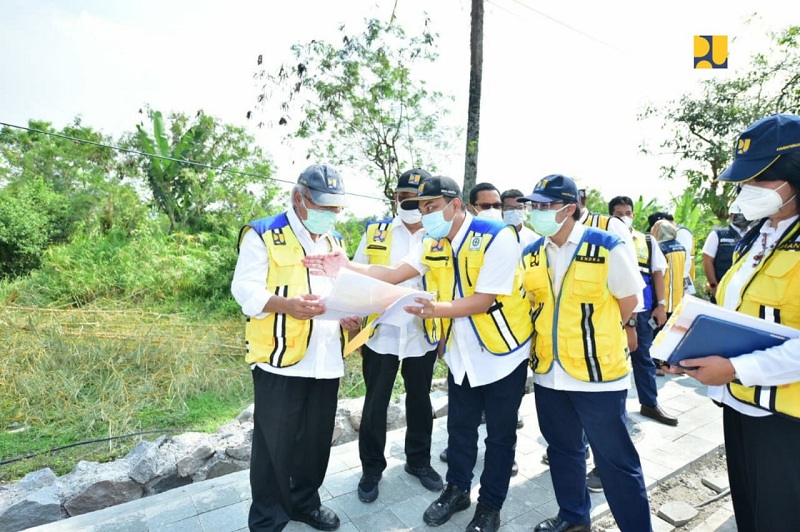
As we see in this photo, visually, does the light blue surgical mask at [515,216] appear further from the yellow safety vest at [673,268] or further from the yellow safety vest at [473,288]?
the yellow safety vest at [673,268]

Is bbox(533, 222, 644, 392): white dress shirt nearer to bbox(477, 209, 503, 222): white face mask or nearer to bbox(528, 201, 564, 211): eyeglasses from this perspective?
bbox(528, 201, 564, 211): eyeglasses

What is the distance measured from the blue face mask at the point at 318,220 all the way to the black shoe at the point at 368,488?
1.74 metres

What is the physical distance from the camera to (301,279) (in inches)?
98.8

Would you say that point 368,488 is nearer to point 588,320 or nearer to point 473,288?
point 473,288

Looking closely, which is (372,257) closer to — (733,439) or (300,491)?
(300,491)

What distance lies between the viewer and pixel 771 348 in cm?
156

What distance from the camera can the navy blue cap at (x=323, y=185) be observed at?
8.20 feet

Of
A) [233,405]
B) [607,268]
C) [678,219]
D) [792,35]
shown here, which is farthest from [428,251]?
[792,35]

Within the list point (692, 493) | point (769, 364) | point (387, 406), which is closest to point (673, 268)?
point (692, 493)

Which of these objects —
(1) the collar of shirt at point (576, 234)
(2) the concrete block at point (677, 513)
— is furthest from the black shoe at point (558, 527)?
(1) the collar of shirt at point (576, 234)

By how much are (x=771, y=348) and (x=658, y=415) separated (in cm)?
315

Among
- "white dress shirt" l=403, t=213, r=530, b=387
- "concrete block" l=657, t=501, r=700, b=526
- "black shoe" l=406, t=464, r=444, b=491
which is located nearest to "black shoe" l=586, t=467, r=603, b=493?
"concrete block" l=657, t=501, r=700, b=526

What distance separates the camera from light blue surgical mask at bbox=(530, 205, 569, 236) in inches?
97.4

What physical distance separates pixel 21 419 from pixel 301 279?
3.89 m
